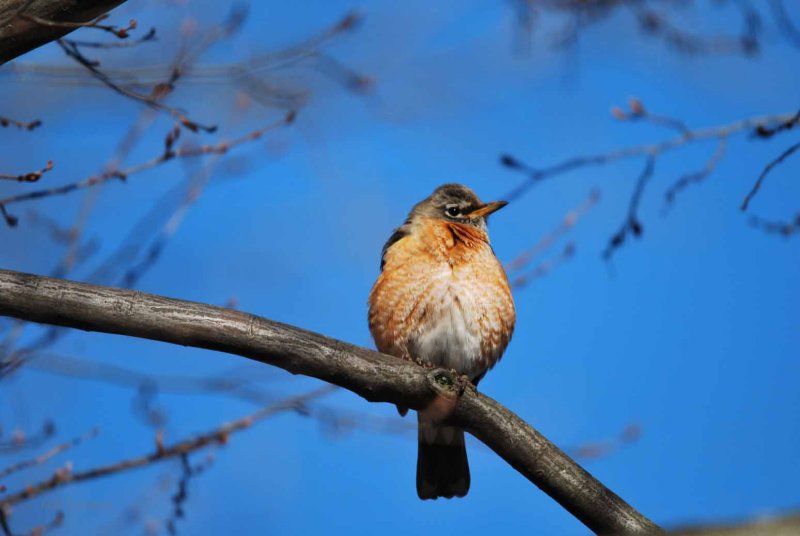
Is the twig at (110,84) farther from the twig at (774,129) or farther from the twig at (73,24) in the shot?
the twig at (774,129)

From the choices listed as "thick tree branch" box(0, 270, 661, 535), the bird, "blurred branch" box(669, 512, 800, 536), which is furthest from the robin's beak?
"blurred branch" box(669, 512, 800, 536)

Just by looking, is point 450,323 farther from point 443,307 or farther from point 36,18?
point 36,18

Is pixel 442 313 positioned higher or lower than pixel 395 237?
lower

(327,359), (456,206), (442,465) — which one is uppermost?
(456,206)

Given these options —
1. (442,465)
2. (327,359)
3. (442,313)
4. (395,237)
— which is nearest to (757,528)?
(327,359)

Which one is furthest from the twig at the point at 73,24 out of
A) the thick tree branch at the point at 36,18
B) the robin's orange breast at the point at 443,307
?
the robin's orange breast at the point at 443,307

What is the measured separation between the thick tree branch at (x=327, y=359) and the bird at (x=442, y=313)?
1473mm

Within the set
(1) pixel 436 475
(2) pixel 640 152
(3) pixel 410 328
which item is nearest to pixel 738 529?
(2) pixel 640 152

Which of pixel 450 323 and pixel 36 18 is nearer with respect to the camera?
pixel 36 18

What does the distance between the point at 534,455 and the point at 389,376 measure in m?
0.85

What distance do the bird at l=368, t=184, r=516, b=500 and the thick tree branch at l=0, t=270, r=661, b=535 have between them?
147 centimetres

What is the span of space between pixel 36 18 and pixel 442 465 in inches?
163

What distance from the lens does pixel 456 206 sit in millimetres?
7195

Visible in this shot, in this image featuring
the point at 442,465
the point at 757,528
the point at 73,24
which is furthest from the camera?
the point at 442,465
